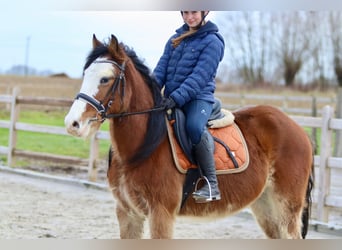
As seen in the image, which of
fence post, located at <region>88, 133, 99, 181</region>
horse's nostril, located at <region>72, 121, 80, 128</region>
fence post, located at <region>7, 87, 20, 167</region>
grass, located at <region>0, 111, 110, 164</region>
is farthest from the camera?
grass, located at <region>0, 111, 110, 164</region>

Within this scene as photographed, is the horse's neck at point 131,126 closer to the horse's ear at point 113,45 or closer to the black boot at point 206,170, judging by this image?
the horse's ear at point 113,45

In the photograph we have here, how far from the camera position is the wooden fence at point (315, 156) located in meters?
5.07

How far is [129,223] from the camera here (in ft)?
10.0

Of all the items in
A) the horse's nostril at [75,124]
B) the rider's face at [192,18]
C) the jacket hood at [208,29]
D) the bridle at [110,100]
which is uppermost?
the rider's face at [192,18]

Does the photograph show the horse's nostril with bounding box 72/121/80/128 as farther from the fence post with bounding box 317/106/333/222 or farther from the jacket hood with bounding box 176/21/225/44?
the fence post with bounding box 317/106/333/222

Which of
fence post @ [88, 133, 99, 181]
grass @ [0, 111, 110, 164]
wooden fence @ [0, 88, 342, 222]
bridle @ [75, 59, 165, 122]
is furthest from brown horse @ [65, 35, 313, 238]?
grass @ [0, 111, 110, 164]

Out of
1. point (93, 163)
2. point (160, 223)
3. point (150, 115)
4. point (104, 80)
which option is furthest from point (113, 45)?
point (93, 163)

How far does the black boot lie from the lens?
9.90 feet

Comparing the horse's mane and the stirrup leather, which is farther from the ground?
the horse's mane

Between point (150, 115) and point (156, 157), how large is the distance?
25cm

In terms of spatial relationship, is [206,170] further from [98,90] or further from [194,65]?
[98,90]

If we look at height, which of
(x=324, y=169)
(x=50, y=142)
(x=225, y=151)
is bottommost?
(x=50, y=142)

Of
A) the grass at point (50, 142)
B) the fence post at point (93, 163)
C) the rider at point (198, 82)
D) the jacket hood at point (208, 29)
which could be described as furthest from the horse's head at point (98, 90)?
the grass at point (50, 142)

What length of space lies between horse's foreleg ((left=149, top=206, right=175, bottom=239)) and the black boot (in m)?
0.25
